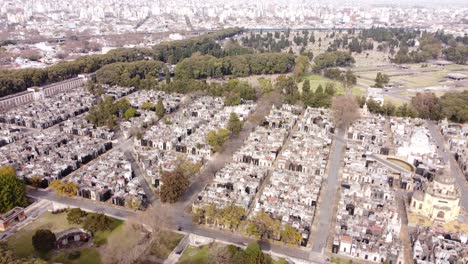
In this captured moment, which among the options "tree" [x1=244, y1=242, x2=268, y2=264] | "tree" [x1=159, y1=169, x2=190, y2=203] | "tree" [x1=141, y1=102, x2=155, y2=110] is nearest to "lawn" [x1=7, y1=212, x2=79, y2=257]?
"tree" [x1=159, y1=169, x2=190, y2=203]

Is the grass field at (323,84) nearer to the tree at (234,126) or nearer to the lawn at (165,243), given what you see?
the tree at (234,126)

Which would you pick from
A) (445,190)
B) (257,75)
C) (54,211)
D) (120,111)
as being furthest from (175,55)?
(445,190)

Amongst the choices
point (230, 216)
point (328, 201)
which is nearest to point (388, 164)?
point (328, 201)

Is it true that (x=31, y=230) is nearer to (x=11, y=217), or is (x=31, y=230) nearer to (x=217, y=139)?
(x=11, y=217)

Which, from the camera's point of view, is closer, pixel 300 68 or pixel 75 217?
pixel 75 217

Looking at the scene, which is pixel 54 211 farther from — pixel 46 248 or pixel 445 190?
pixel 445 190

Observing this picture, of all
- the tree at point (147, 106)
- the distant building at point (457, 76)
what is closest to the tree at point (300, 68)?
the distant building at point (457, 76)
